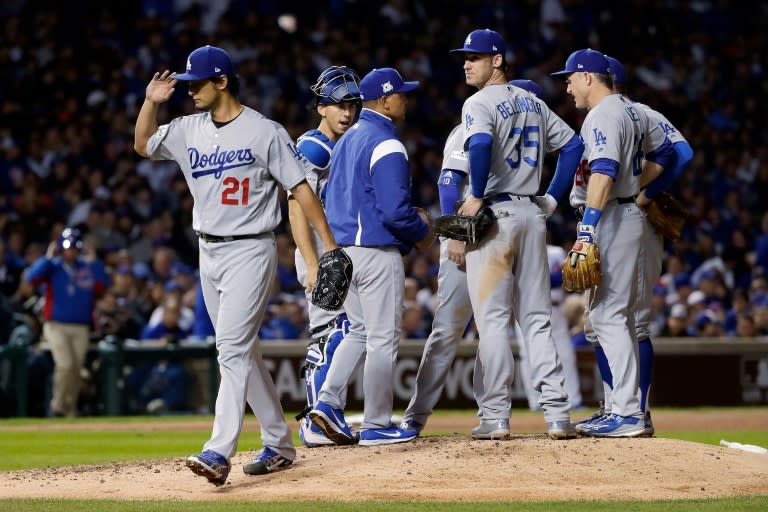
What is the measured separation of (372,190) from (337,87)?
955 mm

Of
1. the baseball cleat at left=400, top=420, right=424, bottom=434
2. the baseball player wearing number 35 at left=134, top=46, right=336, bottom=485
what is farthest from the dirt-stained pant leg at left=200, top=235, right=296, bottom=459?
the baseball cleat at left=400, top=420, right=424, bottom=434

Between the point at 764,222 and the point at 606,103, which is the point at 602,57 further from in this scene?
the point at 764,222

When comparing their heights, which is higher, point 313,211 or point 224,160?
point 224,160

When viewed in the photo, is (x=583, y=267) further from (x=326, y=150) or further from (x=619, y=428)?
(x=326, y=150)

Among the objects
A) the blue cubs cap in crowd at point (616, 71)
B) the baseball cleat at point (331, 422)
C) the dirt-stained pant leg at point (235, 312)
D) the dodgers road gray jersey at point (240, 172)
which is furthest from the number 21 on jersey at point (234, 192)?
the blue cubs cap in crowd at point (616, 71)

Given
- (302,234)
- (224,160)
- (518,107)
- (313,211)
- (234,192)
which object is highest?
(518,107)

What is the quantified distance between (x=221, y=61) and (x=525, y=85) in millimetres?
2475

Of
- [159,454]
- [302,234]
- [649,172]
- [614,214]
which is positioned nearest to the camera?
[302,234]

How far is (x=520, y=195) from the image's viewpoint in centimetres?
733

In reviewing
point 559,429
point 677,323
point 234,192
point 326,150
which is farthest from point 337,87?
point 677,323

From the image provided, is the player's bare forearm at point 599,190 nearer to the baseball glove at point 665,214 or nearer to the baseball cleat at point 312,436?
the baseball glove at point 665,214

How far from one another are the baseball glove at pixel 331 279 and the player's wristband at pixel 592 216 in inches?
60.4

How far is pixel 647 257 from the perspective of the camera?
7.89 metres

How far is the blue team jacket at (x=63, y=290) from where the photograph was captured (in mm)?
13570
